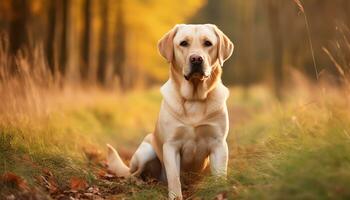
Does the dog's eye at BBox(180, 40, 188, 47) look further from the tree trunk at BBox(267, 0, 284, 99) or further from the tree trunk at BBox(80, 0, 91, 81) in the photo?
the tree trunk at BBox(267, 0, 284, 99)

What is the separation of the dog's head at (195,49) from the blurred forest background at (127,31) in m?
6.85

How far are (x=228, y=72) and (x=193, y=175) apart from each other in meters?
29.3

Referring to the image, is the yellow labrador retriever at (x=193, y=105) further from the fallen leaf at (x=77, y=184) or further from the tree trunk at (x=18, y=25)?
the tree trunk at (x=18, y=25)

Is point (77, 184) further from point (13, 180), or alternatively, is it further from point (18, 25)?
point (18, 25)

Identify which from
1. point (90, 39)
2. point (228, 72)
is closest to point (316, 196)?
point (90, 39)

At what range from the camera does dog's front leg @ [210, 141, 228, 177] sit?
217 inches

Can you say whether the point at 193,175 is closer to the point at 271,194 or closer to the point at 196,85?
the point at 196,85

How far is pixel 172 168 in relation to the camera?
5.53 meters

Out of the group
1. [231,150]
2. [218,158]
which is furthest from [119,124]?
[218,158]

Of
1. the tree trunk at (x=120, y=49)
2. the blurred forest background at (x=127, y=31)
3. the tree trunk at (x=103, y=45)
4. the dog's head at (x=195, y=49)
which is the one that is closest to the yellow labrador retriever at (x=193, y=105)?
the dog's head at (x=195, y=49)

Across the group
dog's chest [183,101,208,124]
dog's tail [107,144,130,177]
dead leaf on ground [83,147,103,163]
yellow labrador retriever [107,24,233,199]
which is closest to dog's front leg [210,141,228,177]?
yellow labrador retriever [107,24,233,199]

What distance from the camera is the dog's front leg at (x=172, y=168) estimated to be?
5.40 meters

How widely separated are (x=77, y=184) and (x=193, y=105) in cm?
124

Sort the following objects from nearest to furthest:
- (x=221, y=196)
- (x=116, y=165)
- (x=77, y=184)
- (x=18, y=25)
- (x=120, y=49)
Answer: (x=221, y=196)
(x=77, y=184)
(x=116, y=165)
(x=18, y=25)
(x=120, y=49)
